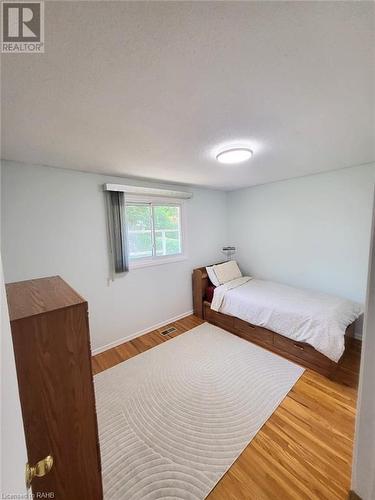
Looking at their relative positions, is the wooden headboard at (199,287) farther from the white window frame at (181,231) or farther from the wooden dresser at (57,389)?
the wooden dresser at (57,389)

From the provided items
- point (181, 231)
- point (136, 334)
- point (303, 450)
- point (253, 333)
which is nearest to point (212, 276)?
point (181, 231)

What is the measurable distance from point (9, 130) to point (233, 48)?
154 cm

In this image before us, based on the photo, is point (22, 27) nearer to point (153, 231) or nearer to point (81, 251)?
point (81, 251)

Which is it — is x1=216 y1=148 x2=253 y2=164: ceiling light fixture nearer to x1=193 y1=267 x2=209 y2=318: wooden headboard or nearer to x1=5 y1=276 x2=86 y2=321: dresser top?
x1=5 y1=276 x2=86 y2=321: dresser top

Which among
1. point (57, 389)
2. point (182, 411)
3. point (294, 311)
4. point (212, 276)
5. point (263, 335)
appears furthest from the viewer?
point (212, 276)

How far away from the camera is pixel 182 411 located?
1.71m

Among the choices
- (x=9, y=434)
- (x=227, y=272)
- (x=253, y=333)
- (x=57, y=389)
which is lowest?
(x=253, y=333)

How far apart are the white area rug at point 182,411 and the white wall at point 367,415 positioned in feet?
2.30

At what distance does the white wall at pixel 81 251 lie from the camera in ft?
6.55

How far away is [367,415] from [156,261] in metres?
2.63

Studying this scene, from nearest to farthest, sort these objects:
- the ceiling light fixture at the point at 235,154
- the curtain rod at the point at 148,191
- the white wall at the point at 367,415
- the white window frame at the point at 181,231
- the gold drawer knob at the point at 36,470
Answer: the gold drawer knob at the point at 36,470, the white wall at the point at 367,415, the ceiling light fixture at the point at 235,154, the curtain rod at the point at 148,191, the white window frame at the point at 181,231

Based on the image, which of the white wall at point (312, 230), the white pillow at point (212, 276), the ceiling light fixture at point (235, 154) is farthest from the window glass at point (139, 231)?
the white wall at point (312, 230)

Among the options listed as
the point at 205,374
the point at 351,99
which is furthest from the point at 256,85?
the point at 205,374

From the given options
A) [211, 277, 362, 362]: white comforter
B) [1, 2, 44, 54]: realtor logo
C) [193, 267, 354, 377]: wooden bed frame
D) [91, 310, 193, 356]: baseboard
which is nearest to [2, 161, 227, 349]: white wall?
[91, 310, 193, 356]: baseboard
